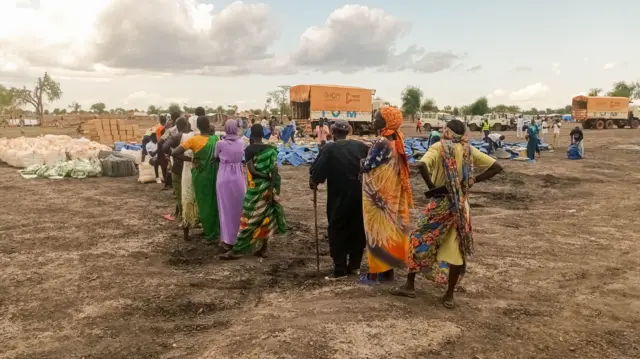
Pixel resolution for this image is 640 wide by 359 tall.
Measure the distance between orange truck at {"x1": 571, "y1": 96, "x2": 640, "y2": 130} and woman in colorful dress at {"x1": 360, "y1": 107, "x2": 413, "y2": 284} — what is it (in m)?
37.1

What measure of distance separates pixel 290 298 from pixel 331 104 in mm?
24837

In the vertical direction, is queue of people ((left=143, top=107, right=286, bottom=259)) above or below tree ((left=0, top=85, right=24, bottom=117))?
below

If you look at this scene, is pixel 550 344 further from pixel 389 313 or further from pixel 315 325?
pixel 315 325

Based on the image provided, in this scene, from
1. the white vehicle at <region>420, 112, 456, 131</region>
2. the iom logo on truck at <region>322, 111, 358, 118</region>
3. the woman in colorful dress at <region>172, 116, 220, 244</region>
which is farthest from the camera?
the white vehicle at <region>420, 112, 456, 131</region>

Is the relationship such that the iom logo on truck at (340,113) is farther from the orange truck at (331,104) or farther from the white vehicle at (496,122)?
the white vehicle at (496,122)

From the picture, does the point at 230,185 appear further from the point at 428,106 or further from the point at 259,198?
the point at 428,106

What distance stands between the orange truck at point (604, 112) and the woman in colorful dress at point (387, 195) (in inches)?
1460

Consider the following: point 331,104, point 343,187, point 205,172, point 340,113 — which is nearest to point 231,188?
point 205,172

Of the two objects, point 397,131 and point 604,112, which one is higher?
point 604,112

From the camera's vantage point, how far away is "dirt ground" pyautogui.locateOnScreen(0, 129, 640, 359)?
10.4 feet

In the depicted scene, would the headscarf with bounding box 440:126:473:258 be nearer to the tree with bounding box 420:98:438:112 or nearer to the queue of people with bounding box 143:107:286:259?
the queue of people with bounding box 143:107:286:259

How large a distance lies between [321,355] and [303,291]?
1202 millimetres

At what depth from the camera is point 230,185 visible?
207 inches

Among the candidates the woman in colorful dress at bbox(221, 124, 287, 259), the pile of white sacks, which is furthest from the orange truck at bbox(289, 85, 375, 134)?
the woman in colorful dress at bbox(221, 124, 287, 259)
